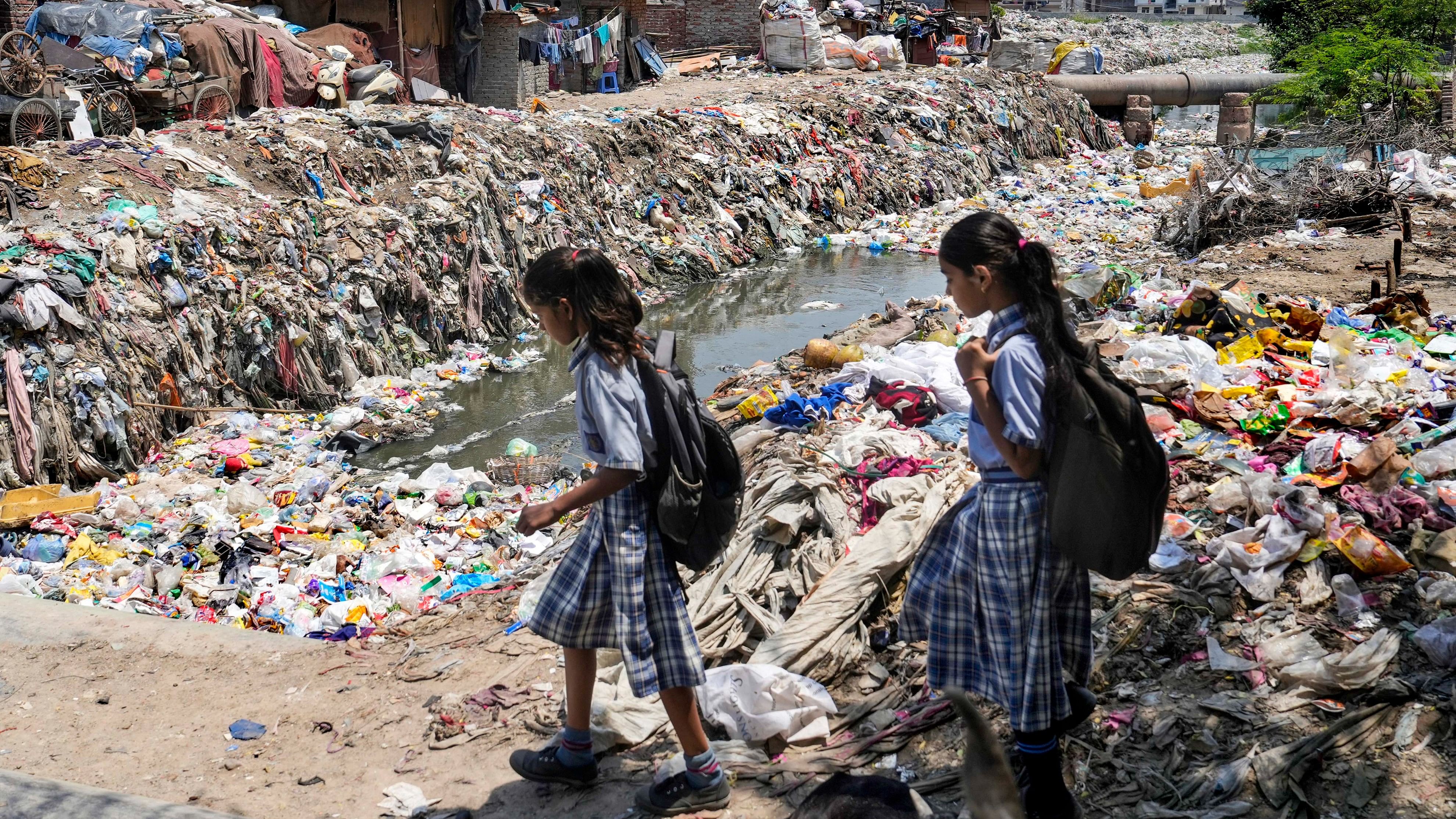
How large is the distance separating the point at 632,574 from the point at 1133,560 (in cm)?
101

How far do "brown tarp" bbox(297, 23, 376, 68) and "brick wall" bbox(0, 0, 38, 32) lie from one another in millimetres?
2663

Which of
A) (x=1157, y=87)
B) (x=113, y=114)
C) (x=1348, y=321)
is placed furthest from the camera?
(x=1157, y=87)

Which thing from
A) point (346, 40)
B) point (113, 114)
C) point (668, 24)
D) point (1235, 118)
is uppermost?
point (668, 24)

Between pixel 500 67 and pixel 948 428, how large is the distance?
13334 millimetres

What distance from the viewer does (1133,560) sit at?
205 centimetres

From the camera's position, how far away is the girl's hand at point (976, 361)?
2.05m

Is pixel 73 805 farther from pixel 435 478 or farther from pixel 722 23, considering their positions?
pixel 722 23

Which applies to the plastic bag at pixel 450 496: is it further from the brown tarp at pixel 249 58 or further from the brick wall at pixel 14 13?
the brick wall at pixel 14 13

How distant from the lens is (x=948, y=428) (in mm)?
4910

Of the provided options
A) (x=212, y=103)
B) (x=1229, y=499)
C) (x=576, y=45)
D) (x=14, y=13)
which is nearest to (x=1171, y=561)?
(x=1229, y=499)

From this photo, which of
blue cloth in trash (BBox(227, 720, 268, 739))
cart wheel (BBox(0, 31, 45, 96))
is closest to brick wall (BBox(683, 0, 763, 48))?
cart wheel (BBox(0, 31, 45, 96))

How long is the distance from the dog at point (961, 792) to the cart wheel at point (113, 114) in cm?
931

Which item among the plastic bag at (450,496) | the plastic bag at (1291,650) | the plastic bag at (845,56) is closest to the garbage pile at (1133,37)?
the plastic bag at (845,56)

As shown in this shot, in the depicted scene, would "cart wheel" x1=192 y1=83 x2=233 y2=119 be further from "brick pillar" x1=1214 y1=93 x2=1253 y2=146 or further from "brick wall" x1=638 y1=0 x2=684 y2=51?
"brick pillar" x1=1214 y1=93 x2=1253 y2=146
